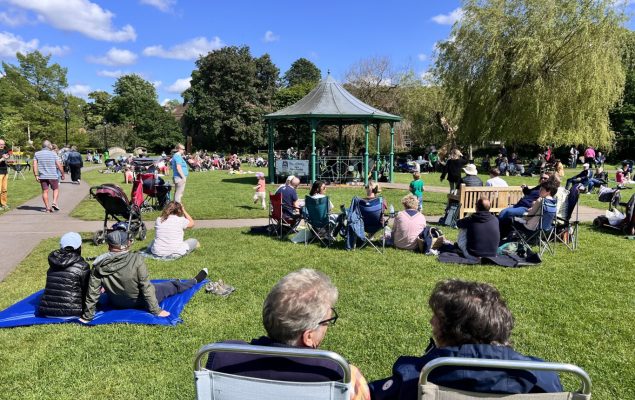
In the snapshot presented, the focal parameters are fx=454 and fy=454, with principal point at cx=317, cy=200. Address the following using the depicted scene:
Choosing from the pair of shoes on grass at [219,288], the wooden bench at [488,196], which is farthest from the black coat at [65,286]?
the wooden bench at [488,196]

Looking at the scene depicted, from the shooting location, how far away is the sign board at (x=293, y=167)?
20.0 meters

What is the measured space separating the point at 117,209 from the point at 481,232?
20.9 feet

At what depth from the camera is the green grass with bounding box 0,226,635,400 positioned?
3.69 m

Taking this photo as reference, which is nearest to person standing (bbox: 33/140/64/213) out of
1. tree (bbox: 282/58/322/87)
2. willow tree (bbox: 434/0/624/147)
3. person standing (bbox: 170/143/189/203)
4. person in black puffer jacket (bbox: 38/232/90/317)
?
person standing (bbox: 170/143/189/203)

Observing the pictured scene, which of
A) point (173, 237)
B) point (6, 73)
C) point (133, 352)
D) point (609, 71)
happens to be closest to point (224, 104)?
point (6, 73)

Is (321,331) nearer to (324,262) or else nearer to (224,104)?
(324,262)

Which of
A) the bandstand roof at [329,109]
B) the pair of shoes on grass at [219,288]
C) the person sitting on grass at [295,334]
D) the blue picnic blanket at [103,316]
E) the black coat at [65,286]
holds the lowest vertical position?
the blue picnic blanket at [103,316]

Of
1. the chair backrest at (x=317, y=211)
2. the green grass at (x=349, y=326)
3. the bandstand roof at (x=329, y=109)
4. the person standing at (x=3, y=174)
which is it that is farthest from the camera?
the bandstand roof at (x=329, y=109)

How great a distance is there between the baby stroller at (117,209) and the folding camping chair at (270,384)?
22.4ft

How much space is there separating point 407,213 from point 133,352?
5050mm

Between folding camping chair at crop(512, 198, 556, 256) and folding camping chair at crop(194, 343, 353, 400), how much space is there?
633 centimetres

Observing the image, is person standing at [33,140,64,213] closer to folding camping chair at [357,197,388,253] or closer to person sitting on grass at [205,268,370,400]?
folding camping chair at [357,197,388,253]

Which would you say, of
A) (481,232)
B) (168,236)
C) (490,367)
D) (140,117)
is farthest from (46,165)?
(140,117)

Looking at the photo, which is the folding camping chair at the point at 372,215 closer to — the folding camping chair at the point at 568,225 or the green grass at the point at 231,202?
the folding camping chair at the point at 568,225
